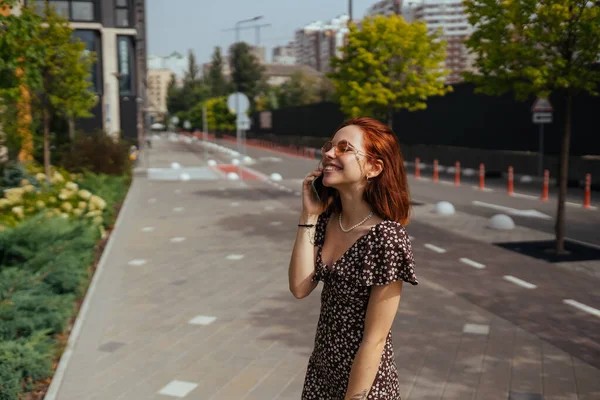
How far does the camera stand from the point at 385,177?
2635mm

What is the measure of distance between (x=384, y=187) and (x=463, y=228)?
11.1 meters

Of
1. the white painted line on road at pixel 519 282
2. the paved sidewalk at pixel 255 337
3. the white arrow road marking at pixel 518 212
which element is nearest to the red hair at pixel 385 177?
the paved sidewalk at pixel 255 337

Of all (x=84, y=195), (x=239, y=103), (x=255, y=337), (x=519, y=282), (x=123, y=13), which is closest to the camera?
(x=255, y=337)

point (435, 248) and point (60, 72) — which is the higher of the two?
point (60, 72)

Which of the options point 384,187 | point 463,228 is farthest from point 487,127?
point 384,187

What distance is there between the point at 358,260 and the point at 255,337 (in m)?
4.16

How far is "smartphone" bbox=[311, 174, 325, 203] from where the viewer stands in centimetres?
281

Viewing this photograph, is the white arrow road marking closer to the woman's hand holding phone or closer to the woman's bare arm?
the woman's hand holding phone

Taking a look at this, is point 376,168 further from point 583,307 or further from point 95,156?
point 95,156

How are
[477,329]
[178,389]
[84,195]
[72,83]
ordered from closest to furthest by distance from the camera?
[178,389]
[477,329]
[84,195]
[72,83]

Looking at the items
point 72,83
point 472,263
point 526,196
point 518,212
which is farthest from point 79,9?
point 472,263

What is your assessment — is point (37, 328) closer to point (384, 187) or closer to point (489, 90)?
point (384, 187)

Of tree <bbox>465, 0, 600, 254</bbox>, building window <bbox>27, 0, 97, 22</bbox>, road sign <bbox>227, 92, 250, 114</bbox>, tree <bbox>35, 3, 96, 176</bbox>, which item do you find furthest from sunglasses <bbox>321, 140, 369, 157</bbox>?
building window <bbox>27, 0, 97, 22</bbox>

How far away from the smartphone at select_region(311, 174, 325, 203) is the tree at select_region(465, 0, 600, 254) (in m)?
7.83
